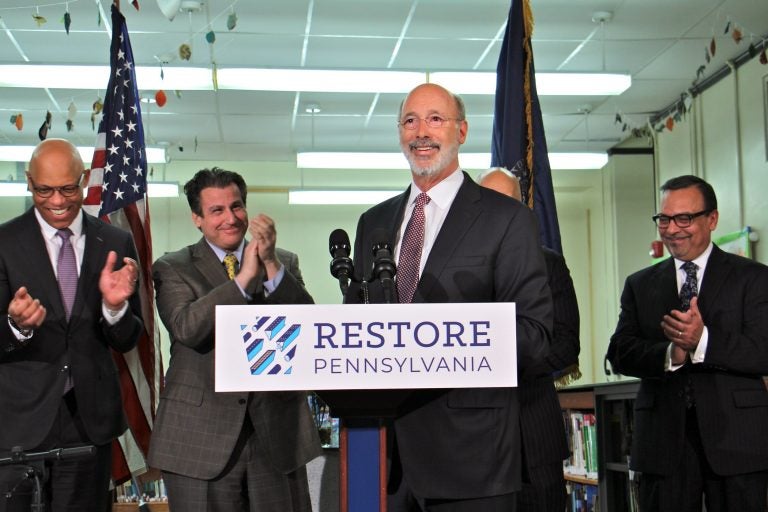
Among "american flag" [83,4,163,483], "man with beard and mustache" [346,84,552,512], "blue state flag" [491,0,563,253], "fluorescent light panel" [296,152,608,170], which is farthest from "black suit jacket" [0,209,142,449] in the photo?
"fluorescent light panel" [296,152,608,170]

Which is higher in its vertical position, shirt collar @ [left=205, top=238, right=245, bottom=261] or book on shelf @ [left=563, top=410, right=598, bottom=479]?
shirt collar @ [left=205, top=238, right=245, bottom=261]

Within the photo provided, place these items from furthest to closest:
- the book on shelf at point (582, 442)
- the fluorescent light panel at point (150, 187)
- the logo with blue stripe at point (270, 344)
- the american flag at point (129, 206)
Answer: the fluorescent light panel at point (150, 187), the book on shelf at point (582, 442), the american flag at point (129, 206), the logo with blue stripe at point (270, 344)

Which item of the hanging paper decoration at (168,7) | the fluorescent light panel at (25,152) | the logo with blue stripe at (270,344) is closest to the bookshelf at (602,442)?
the logo with blue stripe at (270,344)

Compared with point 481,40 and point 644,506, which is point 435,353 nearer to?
point 644,506

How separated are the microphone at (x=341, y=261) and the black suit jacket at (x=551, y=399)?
0.81 metres

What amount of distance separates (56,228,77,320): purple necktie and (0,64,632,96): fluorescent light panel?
471cm

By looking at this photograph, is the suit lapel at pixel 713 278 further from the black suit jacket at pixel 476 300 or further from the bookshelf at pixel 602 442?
the black suit jacket at pixel 476 300

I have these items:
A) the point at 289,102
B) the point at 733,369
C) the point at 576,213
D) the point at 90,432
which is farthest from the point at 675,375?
the point at 576,213

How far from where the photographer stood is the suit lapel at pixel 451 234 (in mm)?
2092

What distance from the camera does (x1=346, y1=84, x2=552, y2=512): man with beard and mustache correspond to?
1.93 m

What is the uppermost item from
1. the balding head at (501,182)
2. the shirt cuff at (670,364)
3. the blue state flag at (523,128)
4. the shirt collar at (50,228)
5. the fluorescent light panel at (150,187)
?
the fluorescent light panel at (150,187)

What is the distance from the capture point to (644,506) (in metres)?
3.12

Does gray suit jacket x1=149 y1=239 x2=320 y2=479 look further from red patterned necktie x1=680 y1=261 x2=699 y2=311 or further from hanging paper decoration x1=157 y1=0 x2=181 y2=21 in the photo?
hanging paper decoration x1=157 y1=0 x2=181 y2=21

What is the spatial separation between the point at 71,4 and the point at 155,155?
318 cm
